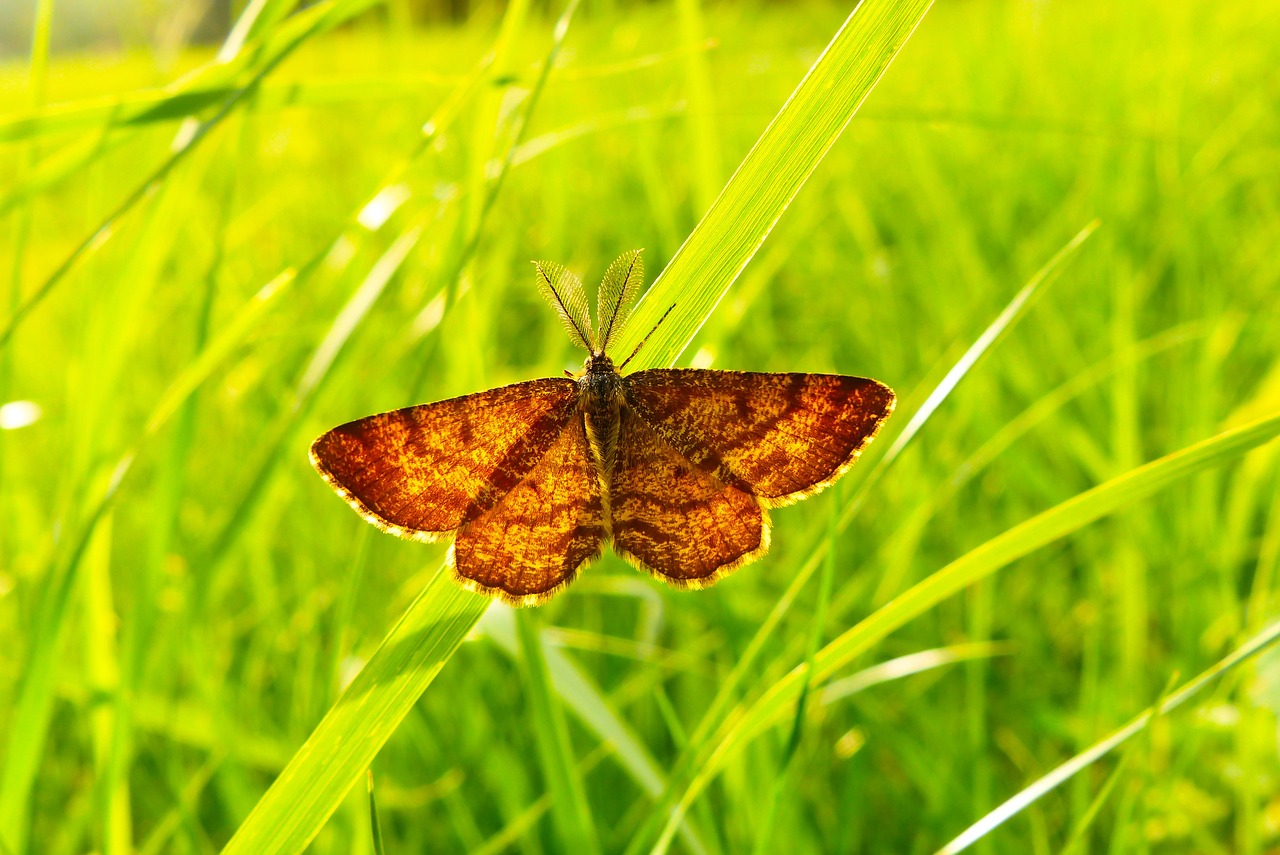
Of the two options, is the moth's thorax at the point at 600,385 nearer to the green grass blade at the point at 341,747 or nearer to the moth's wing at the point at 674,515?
the moth's wing at the point at 674,515

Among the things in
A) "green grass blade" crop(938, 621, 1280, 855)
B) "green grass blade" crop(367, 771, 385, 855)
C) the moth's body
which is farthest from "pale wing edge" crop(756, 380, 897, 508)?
"green grass blade" crop(367, 771, 385, 855)

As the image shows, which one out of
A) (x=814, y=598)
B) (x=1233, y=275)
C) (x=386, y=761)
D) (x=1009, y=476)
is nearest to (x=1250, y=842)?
(x=814, y=598)

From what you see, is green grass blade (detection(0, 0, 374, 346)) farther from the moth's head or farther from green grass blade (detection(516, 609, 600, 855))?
green grass blade (detection(516, 609, 600, 855))

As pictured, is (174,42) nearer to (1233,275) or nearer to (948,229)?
(948,229)

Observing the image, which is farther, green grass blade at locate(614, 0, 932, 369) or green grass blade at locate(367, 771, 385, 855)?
→ green grass blade at locate(614, 0, 932, 369)

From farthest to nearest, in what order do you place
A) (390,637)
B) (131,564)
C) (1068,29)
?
(1068,29), (131,564), (390,637)

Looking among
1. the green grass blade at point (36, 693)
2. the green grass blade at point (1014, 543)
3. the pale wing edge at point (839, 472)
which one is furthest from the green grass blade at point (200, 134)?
the green grass blade at point (1014, 543)

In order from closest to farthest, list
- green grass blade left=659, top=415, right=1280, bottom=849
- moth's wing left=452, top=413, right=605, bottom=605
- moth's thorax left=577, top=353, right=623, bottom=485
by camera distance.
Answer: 1. green grass blade left=659, top=415, right=1280, bottom=849
2. moth's wing left=452, top=413, right=605, bottom=605
3. moth's thorax left=577, top=353, right=623, bottom=485
